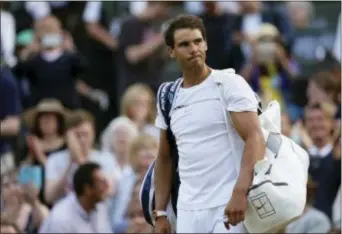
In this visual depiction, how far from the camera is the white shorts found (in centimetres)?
883

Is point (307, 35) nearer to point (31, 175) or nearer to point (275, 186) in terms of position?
point (31, 175)

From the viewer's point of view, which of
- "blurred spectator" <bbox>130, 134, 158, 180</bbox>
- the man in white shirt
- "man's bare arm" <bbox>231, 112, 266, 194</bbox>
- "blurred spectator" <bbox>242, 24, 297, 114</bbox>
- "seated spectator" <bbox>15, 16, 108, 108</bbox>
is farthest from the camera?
"blurred spectator" <bbox>242, 24, 297, 114</bbox>

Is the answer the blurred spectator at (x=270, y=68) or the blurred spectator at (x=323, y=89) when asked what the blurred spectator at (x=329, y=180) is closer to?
the blurred spectator at (x=323, y=89)

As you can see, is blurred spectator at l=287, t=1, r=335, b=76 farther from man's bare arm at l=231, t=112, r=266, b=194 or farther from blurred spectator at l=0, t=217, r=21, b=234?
man's bare arm at l=231, t=112, r=266, b=194

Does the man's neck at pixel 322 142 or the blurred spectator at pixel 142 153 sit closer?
the blurred spectator at pixel 142 153

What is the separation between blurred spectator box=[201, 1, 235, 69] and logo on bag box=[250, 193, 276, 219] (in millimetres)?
6355

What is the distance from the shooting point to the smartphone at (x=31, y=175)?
12.8 m

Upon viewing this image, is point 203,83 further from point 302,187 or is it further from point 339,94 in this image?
point 339,94

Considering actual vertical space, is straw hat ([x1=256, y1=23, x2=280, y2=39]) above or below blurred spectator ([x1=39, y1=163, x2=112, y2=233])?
above

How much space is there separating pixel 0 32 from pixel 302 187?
6.73 m

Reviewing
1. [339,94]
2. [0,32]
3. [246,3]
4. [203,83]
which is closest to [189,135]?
[203,83]

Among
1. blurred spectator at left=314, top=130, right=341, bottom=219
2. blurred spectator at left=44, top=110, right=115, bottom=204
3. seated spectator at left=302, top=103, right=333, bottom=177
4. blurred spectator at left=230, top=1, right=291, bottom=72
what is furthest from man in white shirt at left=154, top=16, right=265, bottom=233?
blurred spectator at left=230, top=1, right=291, bottom=72

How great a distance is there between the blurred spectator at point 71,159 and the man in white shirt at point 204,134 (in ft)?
12.5

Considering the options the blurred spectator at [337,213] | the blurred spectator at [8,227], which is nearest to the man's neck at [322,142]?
the blurred spectator at [337,213]
